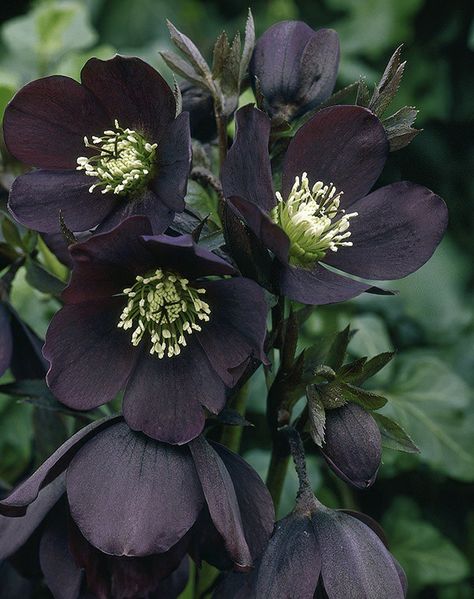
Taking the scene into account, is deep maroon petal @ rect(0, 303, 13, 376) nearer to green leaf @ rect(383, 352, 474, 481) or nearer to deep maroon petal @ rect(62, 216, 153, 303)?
deep maroon petal @ rect(62, 216, 153, 303)

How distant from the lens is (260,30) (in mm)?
1710

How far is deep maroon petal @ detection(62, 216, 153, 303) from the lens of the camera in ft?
1.97

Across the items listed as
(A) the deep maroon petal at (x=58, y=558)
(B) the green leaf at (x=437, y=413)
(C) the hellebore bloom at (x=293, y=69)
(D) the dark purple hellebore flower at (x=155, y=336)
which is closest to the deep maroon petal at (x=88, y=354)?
(D) the dark purple hellebore flower at (x=155, y=336)

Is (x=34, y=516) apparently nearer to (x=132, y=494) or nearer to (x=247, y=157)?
(x=132, y=494)

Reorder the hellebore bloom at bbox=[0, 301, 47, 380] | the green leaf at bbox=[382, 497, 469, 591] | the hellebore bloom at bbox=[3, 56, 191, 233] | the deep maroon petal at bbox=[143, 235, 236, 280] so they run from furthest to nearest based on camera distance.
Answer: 1. the green leaf at bbox=[382, 497, 469, 591]
2. the hellebore bloom at bbox=[0, 301, 47, 380]
3. the hellebore bloom at bbox=[3, 56, 191, 233]
4. the deep maroon petal at bbox=[143, 235, 236, 280]

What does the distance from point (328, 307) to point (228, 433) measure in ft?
1.82

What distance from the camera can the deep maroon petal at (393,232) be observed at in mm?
694

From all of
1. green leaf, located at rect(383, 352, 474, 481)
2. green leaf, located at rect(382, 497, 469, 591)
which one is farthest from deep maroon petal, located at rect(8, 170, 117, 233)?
green leaf, located at rect(382, 497, 469, 591)

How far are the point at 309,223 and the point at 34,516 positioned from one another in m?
0.31

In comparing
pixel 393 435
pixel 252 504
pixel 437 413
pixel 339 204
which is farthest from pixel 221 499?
pixel 437 413

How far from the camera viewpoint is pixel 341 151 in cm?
71

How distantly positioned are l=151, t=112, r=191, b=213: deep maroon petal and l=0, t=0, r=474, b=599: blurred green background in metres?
0.35

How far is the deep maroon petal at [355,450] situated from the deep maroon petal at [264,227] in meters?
0.13

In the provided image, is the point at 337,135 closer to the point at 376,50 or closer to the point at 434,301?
the point at 434,301
